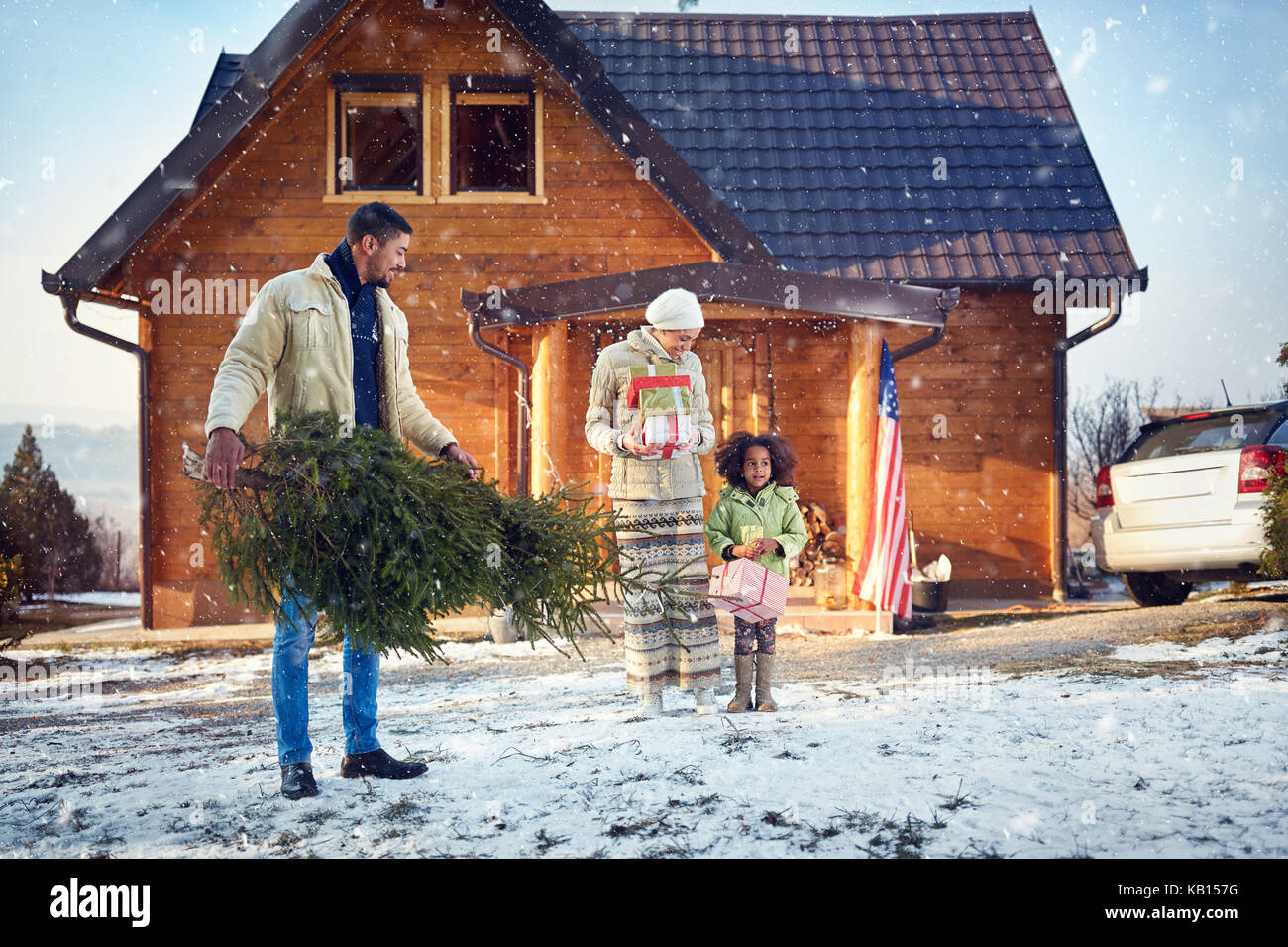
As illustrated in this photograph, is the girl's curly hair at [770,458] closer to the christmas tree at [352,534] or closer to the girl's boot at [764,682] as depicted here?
the girl's boot at [764,682]

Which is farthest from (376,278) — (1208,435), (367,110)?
(367,110)

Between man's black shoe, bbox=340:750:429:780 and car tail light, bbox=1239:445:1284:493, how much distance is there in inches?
236

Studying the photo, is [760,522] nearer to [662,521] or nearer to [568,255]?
[662,521]

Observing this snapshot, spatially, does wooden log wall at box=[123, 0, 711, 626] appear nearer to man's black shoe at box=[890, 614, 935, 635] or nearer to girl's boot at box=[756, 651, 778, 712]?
man's black shoe at box=[890, 614, 935, 635]

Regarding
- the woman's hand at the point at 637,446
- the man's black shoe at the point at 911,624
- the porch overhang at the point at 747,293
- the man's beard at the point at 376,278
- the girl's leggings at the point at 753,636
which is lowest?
the man's black shoe at the point at 911,624

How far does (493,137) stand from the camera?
11.5m

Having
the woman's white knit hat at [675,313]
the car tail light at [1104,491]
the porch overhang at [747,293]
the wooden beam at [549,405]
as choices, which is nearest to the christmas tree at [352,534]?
the woman's white knit hat at [675,313]

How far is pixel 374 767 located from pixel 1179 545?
6.29m

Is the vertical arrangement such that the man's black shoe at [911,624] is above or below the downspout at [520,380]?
below

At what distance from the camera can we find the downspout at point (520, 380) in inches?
340

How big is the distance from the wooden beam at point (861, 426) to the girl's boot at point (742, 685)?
142 inches
